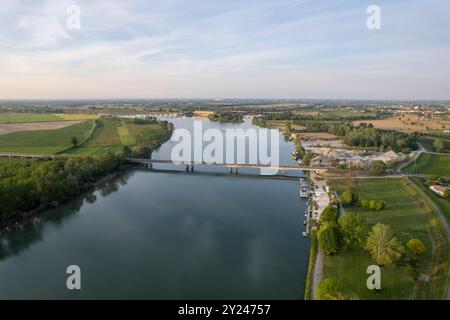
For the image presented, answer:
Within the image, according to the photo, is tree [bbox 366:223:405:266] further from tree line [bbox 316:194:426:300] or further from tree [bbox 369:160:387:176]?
tree [bbox 369:160:387:176]

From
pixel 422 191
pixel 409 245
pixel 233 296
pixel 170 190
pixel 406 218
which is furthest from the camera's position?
pixel 170 190

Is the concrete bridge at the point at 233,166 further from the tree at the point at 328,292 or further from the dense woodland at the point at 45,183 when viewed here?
the tree at the point at 328,292

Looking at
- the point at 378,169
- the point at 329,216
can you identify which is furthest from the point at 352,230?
the point at 378,169

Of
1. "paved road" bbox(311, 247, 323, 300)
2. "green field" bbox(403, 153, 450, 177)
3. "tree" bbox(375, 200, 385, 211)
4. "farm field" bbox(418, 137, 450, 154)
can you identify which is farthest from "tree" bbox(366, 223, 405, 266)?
"farm field" bbox(418, 137, 450, 154)

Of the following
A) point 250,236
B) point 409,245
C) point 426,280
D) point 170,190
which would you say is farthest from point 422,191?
point 170,190

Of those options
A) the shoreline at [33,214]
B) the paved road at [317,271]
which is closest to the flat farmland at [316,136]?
the shoreline at [33,214]
